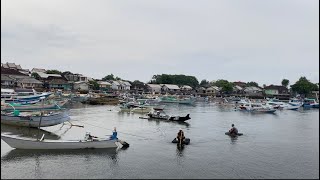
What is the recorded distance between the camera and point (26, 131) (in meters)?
32.0

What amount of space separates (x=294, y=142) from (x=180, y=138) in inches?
477

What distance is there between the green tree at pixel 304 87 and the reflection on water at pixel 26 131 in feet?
396

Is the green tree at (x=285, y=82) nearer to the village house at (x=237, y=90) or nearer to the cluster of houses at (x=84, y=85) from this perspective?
the cluster of houses at (x=84, y=85)

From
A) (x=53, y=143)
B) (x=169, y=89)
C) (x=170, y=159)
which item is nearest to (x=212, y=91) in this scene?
(x=169, y=89)

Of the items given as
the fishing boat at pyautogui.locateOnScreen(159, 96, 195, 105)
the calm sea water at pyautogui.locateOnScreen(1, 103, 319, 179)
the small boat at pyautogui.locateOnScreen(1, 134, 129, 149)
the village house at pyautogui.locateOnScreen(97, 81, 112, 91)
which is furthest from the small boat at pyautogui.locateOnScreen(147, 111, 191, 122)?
the village house at pyautogui.locateOnScreen(97, 81, 112, 91)

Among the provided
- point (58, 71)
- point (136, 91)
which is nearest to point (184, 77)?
point (136, 91)

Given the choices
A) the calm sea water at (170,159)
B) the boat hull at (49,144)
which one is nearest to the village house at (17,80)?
the calm sea water at (170,159)

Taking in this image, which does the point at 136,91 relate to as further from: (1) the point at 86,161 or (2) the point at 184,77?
(1) the point at 86,161

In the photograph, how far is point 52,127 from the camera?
35.8m

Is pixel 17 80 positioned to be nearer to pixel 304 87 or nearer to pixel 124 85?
pixel 124 85

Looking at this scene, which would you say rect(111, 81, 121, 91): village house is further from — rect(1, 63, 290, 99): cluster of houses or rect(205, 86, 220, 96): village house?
rect(205, 86, 220, 96): village house

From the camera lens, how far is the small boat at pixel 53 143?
23078mm

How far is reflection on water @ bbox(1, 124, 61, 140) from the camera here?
30.5 m

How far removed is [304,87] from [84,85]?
8598 centimetres
